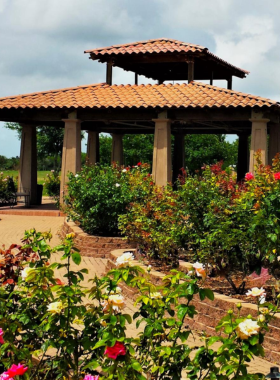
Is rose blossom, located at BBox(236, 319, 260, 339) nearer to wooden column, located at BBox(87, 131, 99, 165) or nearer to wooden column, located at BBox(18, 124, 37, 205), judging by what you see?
wooden column, located at BBox(18, 124, 37, 205)

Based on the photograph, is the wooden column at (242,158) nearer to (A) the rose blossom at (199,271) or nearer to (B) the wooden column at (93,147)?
(B) the wooden column at (93,147)

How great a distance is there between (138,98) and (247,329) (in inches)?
642

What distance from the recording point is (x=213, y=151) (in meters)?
35.3

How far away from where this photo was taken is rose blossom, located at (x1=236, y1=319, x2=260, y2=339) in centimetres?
325

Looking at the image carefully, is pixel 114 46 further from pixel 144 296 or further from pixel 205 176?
pixel 144 296

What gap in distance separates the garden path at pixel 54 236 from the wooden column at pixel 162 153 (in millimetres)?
3240

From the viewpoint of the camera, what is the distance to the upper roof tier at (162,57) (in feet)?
66.0

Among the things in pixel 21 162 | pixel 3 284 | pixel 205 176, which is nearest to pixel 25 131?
pixel 21 162

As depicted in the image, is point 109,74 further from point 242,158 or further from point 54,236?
point 54,236

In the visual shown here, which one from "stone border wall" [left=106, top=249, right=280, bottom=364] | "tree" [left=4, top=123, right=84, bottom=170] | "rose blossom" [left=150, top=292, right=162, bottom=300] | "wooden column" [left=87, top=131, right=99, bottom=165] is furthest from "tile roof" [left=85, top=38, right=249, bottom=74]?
"tree" [left=4, top=123, right=84, bottom=170]

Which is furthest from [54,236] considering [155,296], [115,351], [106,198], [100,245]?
[115,351]

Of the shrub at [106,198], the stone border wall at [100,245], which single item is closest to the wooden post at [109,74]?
the shrub at [106,198]

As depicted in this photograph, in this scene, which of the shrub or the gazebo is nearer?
the shrub

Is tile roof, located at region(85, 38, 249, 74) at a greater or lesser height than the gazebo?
greater
